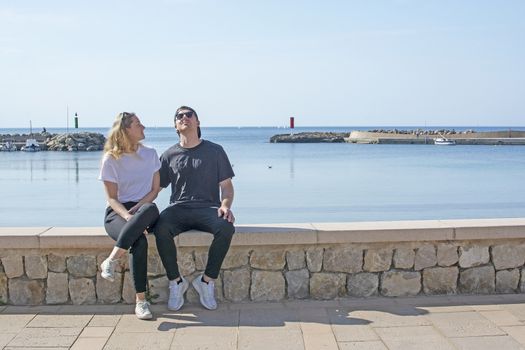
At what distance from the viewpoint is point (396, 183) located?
2834 cm

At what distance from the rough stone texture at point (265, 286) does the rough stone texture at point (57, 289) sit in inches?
55.2

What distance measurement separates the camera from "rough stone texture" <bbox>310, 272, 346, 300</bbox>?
496 centimetres

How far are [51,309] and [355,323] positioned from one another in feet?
7.24

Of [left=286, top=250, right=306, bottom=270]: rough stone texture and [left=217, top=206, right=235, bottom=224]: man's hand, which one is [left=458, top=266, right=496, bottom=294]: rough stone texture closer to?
[left=286, top=250, right=306, bottom=270]: rough stone texture

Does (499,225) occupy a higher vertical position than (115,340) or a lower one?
higher

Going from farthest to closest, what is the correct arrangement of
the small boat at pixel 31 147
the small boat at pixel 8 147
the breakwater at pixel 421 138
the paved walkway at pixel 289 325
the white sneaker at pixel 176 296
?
the breakwater at pixel 421 138
the small boat at pixel 8 147
the small boat at pixel 31 147
the white sneaker at pixel 176 296
the paved walkway at pixel 289 325

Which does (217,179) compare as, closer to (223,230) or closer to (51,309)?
(223,230)

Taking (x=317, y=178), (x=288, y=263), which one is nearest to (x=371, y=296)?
(x=288, y=263)

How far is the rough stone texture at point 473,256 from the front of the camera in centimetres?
505

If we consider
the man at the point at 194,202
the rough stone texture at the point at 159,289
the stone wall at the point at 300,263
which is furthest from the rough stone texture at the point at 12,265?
the man at the point at 194,202

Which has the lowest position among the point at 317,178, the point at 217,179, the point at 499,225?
the point at 317,178

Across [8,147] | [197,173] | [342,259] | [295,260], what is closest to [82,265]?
[197,173]

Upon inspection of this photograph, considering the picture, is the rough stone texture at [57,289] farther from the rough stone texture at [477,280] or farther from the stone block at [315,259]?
the rough stone texture at [477,280]

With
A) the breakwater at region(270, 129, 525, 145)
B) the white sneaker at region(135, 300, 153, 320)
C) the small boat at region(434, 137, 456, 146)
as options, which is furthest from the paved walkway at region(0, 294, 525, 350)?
the breakwater at region(270, 129, 525, 145)
